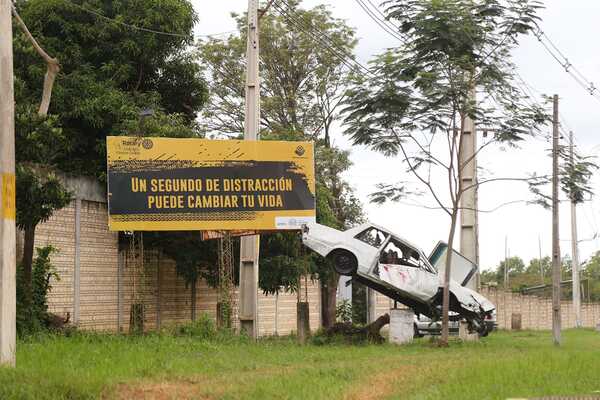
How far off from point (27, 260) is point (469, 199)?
39.8 feet

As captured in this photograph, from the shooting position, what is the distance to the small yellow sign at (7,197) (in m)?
13.1

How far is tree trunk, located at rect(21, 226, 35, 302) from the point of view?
19875mm

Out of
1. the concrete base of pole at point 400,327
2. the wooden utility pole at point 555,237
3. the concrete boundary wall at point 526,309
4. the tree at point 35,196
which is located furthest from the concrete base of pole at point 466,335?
the concrete boundary wall at point 526,309

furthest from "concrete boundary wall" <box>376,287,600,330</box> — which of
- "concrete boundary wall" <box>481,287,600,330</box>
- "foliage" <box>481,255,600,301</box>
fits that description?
"foliage" <box>481,255,600,301</box>

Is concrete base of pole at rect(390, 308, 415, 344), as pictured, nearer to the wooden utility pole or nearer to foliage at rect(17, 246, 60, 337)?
the wooden utility pole

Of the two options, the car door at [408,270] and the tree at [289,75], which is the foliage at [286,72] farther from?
the car door at [408,270]

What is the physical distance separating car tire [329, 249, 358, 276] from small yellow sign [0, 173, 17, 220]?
11372mm

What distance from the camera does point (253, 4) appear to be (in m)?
24.0

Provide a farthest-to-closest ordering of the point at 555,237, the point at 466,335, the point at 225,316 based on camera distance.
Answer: the point at 555,237, the point at 466,335, the point at 225,316

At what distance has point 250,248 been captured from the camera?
23656 millimetres

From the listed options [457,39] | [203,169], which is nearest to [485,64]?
[457,39]

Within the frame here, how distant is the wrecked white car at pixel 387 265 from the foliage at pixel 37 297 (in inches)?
233

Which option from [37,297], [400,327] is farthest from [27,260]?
[400,327]

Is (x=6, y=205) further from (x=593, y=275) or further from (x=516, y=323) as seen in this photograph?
(x=593, y=275)
